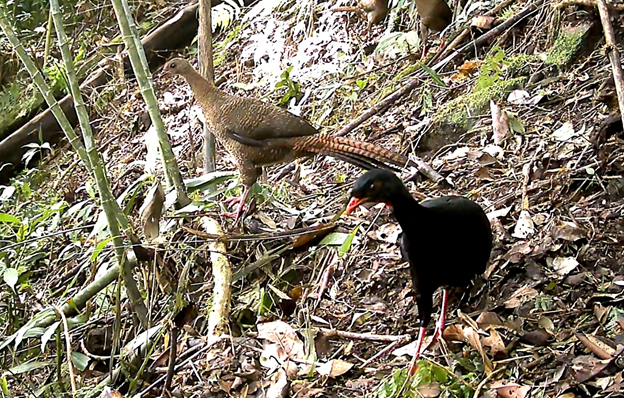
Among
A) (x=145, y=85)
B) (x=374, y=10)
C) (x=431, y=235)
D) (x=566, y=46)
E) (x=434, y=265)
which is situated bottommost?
(x=566, y=46)

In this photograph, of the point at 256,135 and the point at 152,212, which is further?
the point at 256,135

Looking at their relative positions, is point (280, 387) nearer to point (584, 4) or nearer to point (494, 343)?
point (494, 343)

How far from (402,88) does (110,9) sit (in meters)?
4.36

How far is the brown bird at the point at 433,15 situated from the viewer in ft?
14.6

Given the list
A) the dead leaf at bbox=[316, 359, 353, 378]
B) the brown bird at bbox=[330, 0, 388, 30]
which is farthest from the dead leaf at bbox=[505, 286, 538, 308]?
the brown bird at bbox=[330, 0, 388, 30]

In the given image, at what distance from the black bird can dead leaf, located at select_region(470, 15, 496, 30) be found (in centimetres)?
218

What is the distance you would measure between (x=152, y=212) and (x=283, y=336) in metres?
0.72

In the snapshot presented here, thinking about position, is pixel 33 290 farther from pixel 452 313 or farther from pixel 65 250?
pixel 452 313

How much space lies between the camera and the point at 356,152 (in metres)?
3.29

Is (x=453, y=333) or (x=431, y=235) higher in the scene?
(x=431, y=235)

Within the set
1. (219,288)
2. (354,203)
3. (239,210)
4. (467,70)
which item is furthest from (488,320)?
(467,70)

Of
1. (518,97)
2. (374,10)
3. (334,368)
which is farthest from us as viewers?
(374,10)

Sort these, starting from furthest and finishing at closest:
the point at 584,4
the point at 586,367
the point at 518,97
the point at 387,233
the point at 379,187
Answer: the point at 518,97 < the point at 584,4 < the point at 387,233 < the point at 379,187 < the point at 586,367

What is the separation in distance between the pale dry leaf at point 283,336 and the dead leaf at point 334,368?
0.42ft
